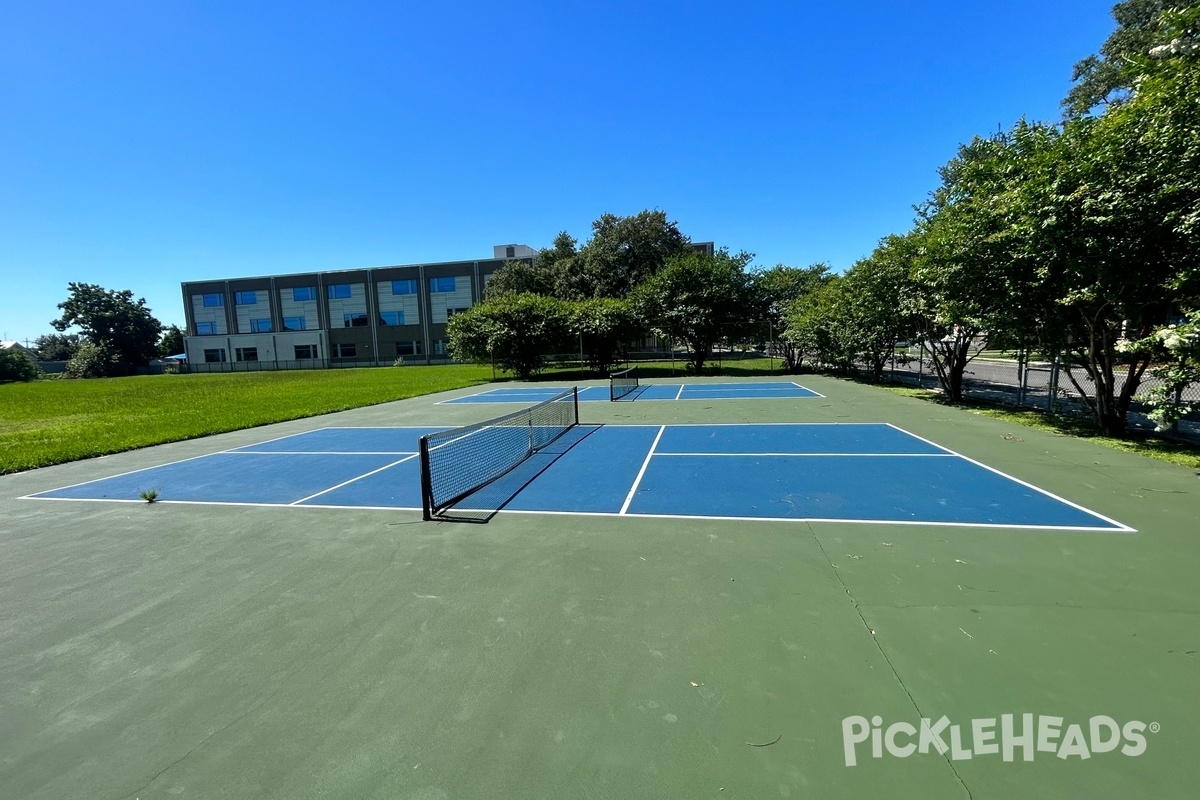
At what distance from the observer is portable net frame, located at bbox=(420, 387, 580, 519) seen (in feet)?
22.1

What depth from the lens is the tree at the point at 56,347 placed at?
83.6 m

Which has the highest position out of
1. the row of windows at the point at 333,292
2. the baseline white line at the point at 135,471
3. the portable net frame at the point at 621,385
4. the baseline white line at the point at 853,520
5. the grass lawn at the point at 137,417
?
the row of windows at the point at 333,292

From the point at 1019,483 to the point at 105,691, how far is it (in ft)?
32.6

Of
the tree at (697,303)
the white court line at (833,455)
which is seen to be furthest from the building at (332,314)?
the white court line at (833,455)

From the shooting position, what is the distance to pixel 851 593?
4090 millimetres

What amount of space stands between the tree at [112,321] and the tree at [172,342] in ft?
48.7

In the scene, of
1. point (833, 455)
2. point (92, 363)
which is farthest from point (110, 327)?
point (833, 455)

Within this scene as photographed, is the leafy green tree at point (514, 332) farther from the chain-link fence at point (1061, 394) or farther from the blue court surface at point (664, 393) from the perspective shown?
the chain-link fence at point (1061, 394)

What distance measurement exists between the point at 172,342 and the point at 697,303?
98.5 metres

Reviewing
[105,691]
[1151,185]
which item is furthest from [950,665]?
[1151,185]

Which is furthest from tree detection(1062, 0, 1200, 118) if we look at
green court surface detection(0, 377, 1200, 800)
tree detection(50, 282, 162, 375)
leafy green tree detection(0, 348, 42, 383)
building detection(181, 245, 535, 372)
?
tree detection(50, 282, 162, 375)

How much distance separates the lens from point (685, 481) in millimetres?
7699

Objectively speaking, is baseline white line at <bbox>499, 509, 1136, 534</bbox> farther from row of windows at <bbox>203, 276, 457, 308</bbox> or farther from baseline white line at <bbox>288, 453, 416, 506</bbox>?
row of windows at <bbox>203, 276, 457, 308</bbox>

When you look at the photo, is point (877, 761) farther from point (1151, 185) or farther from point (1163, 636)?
point (1151, 185)
